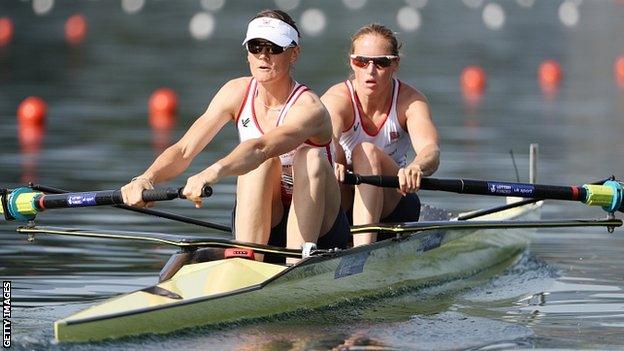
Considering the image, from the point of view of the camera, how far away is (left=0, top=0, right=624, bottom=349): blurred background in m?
8.06

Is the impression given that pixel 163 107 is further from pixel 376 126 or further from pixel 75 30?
pixel 75 30

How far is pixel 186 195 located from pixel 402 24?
115ft

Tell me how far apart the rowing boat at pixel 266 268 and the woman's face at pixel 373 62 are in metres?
0.80

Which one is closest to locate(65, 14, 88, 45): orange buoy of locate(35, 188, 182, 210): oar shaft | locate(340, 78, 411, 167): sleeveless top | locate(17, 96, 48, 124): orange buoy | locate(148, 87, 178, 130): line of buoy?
locate(148, 87, 178, 130): line of buoy

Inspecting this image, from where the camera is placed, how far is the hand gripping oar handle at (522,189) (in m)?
8.56

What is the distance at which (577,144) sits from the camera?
17.5m

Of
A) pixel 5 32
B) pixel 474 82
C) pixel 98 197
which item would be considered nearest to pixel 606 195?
pixel 98 197

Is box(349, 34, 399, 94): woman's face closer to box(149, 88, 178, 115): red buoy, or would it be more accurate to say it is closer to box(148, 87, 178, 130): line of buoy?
box(148, 87, 178, 130): line of buoy

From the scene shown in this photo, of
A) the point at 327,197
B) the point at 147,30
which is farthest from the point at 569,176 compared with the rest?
the point at 147,30

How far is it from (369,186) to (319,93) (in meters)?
14.3

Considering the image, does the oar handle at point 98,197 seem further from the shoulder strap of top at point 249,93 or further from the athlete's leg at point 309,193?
the shoulder strap of top at point 249,93

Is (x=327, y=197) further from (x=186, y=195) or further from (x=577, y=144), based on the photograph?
(x=577, y=144)

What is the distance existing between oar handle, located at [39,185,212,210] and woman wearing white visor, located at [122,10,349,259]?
145 millimetres

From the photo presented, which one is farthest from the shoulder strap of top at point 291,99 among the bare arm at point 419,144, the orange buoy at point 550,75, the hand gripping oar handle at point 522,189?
the orange buoy at point 550,75
